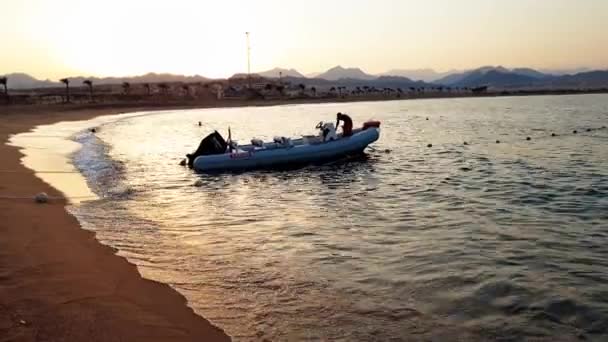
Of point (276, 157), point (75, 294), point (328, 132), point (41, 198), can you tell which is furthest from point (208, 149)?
point (75, 294)

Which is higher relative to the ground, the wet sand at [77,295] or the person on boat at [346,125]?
the person on boat at [346,125]

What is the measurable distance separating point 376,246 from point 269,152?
12.1 m

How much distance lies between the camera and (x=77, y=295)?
6277mm

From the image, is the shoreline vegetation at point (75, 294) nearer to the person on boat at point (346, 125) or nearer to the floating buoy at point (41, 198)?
the floating buoy at point (41, 198)

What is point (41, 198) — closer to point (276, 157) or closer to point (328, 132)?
point (276, 157)

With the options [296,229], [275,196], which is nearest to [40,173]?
[275,196]

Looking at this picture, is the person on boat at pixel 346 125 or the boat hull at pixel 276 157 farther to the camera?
the person on boat at pixel 346 125

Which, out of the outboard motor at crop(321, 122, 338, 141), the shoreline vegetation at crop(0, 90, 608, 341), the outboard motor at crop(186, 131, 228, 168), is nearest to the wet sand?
the shoreline vegetation at crop(0, 90, 608, 341)

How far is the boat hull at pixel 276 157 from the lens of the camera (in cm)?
2052

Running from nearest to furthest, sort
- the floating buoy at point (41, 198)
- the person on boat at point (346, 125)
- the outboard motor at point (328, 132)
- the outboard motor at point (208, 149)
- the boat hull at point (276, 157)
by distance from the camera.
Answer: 1. the floating buoy at point (41, 198)
2. the boat hull at point (276, 157)
3. the outboard motor at point (208, 149)
4. the outboard motor at point (328, 132)
5. the person on boat at point (346, 125)

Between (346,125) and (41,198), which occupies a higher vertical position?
(346,125)

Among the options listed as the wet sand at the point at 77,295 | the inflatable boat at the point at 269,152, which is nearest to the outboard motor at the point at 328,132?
the inflatable boat at the point at 269,152

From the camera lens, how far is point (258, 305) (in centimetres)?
660

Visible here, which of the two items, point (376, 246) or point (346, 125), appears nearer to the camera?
point (376, 246)
